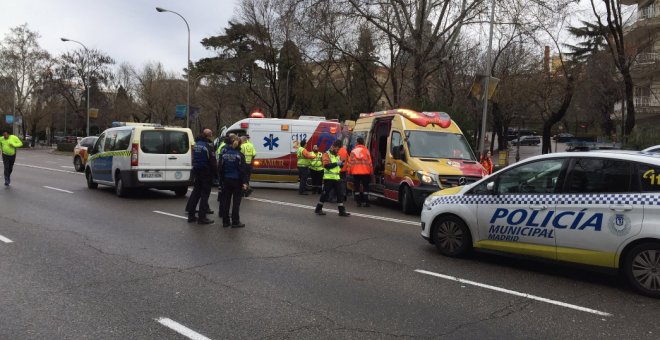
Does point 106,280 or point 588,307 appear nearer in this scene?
point 588,307

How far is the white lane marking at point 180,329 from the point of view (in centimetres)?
→ 422

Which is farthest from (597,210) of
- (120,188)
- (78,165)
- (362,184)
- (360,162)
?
(78,165)

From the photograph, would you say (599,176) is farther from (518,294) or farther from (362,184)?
(362,184)

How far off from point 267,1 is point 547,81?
65.6 feet

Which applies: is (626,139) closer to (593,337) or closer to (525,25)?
(525,25)

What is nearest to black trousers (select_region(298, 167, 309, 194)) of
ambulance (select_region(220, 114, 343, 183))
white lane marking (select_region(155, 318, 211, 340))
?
ambulance (select_region(220, 114, 343, 183))

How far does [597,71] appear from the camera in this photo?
37031 mm

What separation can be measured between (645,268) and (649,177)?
96cm

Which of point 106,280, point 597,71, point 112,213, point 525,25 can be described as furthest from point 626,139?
point 106,280

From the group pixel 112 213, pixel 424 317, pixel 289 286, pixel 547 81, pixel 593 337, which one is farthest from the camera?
pixel 547 81

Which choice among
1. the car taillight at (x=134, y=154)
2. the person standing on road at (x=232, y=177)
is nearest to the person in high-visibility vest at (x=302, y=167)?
the car taillight at (x=134, y=154)

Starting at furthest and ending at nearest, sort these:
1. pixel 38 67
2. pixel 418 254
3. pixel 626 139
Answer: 1. pixel 38 67
2. pixel 626 139
3. pixel 418 254

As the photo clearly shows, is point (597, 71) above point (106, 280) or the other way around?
above

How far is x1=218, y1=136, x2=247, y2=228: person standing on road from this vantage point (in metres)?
9.27
